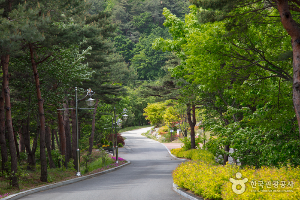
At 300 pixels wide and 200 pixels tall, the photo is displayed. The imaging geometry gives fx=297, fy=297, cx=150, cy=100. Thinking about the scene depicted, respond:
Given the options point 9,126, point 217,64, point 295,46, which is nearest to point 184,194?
point 217,64

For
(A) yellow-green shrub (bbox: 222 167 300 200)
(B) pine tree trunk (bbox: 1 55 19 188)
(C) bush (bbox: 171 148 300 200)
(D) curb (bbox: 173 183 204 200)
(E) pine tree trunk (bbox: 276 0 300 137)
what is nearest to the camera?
(A) yellow-green shrub (bbox: 222 167 300 200)

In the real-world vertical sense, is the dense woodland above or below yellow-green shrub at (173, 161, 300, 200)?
above

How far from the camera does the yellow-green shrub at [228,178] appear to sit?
654 centimetres

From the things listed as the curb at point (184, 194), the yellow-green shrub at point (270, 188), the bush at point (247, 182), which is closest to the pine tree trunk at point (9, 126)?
the curb at point (184, 194)

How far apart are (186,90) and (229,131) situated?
7489 millimetres

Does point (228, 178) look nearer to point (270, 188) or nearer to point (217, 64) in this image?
point (270, 188)

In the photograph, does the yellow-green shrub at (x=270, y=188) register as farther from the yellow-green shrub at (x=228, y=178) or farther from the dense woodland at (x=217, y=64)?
the dense woodland at (x=217, y=64)

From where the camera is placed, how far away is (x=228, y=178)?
8.31 meters

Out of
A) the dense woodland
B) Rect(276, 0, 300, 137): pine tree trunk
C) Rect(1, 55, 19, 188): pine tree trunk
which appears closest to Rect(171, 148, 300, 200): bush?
Rect(276, 0, 300, 137): pine tree trunk

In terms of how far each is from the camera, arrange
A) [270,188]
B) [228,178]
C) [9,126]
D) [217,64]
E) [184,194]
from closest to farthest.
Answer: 1. [270,188]
2. [228,178]
3. [184,194]
4. [217,64]
5. [9,126]

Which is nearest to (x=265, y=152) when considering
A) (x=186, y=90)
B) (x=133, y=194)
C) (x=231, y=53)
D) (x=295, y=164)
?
(x=295, y=164)

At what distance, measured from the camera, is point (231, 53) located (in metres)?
11.2

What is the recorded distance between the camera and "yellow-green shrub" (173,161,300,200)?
6535mm

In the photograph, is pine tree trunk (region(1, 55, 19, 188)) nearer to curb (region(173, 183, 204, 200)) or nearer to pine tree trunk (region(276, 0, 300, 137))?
curb (region(173, 183, 204, 200))
